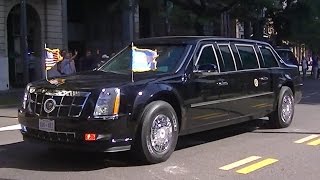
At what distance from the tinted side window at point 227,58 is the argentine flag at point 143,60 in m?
1.21

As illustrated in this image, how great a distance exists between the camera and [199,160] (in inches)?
311

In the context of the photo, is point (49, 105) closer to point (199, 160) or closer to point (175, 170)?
point (175, 170)

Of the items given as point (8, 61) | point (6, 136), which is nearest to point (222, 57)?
point (6, 136)

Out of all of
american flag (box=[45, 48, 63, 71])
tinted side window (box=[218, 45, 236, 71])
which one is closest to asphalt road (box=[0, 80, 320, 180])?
tinted side window (box=[218, 45, 236, 71])

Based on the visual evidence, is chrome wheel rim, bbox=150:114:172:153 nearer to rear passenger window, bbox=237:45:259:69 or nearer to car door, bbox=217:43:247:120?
car door, bbox=217:43:247:120

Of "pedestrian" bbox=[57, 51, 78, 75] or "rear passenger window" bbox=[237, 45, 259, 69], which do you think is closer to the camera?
"rear passenger window" bbox=[237, 45, 259, 69]

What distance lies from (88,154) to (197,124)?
1.65m

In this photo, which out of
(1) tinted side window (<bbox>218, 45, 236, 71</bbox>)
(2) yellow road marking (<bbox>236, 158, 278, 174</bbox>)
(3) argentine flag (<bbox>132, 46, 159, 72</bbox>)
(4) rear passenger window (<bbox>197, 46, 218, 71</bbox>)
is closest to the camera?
(2) yellow road marking (<bbox>236, 158, 278, 174</bbox>)

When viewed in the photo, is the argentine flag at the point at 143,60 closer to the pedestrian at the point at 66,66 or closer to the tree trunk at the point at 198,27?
the pedestrian at the point at 66,66

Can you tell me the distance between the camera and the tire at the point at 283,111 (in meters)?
10.8

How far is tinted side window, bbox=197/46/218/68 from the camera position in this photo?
859cm

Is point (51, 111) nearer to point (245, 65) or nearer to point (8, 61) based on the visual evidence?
point (245, 65)

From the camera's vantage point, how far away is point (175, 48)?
8625 millimetres

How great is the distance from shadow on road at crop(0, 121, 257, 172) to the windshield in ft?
4.20
